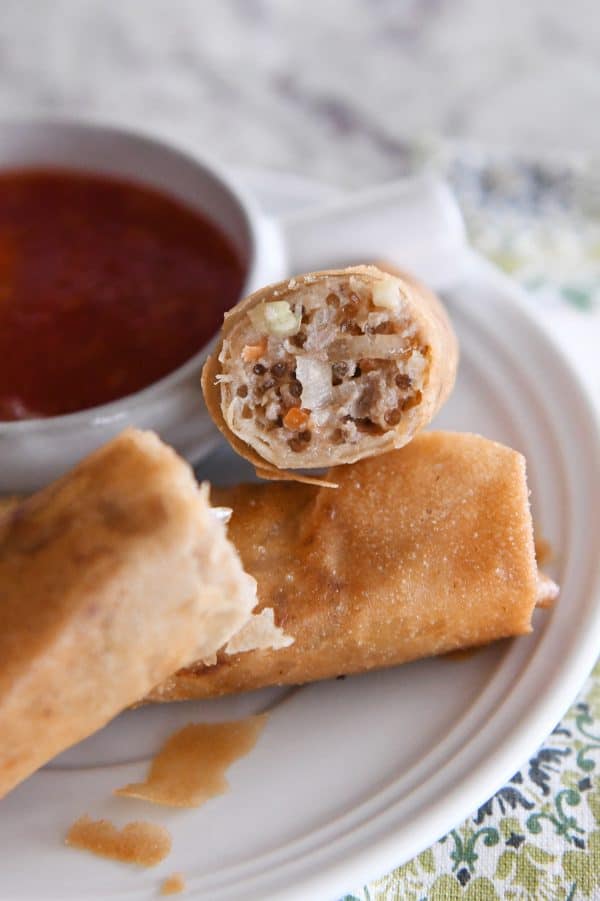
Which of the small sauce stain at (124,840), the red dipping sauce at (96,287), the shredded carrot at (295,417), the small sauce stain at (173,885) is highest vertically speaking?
the shredded carrot at (295,417)

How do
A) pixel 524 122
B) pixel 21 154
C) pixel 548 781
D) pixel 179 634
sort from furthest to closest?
1. pixel 524 122
2. pixel 21 154
3. pixel 548 781
4. pixel 179 634

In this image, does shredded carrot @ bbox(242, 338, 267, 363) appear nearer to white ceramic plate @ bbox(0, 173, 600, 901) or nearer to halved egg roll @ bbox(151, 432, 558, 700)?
halved egg roll @ bbox(151, 432, 558, 700)

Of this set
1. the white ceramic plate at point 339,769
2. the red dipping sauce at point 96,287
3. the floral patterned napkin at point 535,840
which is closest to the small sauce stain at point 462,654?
the white ceramic plate at point 339,769

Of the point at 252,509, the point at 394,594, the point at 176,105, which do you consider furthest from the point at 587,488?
the point at 176,105

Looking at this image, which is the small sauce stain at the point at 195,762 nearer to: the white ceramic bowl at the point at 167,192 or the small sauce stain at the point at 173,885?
the small sauce stain at the point at 173,885

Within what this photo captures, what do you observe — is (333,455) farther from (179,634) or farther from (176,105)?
(176,105)
